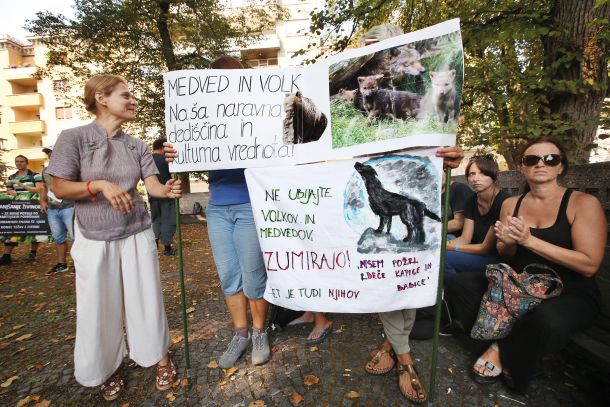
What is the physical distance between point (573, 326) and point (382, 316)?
1205 millimetres

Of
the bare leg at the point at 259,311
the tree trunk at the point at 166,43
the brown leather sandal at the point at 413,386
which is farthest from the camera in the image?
the tree trunk at the point at 166,43

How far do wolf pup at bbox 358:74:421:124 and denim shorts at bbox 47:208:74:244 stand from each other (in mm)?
5714

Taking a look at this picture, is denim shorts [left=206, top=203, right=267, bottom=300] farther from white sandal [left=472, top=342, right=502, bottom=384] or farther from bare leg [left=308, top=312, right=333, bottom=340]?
white sandal [left=472, top=342, right=502, bottom=384]

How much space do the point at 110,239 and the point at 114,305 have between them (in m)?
0.48

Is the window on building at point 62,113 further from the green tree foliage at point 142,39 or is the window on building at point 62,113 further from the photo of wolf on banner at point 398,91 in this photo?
the photo of wolf on banner at point 398,91

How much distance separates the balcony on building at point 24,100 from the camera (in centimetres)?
2612

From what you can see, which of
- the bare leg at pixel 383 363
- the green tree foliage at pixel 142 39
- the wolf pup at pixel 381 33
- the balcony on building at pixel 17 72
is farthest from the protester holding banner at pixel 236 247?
the balcony on building at pixel 17 72

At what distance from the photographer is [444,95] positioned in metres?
1.89

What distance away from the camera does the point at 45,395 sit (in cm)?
236

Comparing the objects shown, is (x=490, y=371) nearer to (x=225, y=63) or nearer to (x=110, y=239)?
(x=110, y=239)

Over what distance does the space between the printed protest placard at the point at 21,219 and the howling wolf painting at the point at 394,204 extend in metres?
6.94

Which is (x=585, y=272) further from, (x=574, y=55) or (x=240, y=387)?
(x=574, y=55)

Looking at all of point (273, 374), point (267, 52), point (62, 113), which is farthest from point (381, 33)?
point (62, 113)

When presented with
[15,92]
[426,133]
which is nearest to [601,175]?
[426,133]
